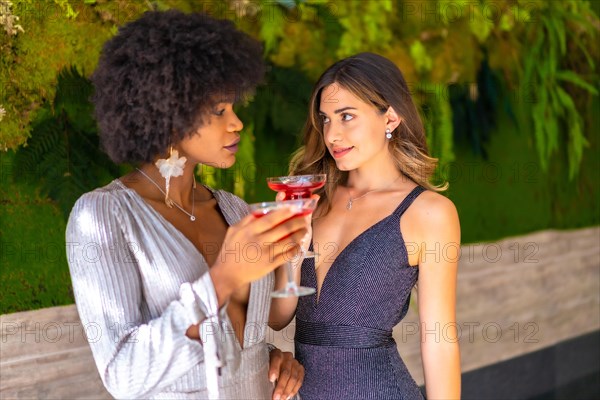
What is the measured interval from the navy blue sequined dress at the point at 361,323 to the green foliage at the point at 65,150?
36.5 inches

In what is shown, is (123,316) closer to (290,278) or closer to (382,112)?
(290,278)

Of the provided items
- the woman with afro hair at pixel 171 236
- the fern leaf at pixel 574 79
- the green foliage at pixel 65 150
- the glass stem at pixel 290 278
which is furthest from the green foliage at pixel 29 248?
the fern leaf at pixel 574 79

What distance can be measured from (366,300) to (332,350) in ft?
0.61

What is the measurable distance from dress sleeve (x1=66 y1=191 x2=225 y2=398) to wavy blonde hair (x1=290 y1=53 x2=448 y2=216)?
3.21 ft

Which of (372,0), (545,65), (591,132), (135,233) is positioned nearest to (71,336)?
(135,233)

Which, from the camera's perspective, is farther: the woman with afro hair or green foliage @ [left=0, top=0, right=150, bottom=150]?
green foliage @ [left=0, top=0, right=150, bottom=150]

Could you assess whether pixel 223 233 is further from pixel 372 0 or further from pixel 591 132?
pixel 591 132

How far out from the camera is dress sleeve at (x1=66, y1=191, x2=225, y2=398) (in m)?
1.59

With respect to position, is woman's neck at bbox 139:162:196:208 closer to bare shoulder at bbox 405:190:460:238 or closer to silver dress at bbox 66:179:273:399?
silver dress at bbox 66:179:273:399

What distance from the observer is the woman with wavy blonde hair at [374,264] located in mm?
2240

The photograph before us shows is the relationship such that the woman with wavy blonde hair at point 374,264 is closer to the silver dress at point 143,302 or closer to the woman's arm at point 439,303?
the woman's arm at point 439,303

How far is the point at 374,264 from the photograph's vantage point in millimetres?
2316

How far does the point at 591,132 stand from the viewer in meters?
6.43

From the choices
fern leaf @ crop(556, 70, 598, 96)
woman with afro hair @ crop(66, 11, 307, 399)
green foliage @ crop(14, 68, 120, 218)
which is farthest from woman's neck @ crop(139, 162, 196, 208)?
fern leaf @ crop(556, 70, 598, 96)
